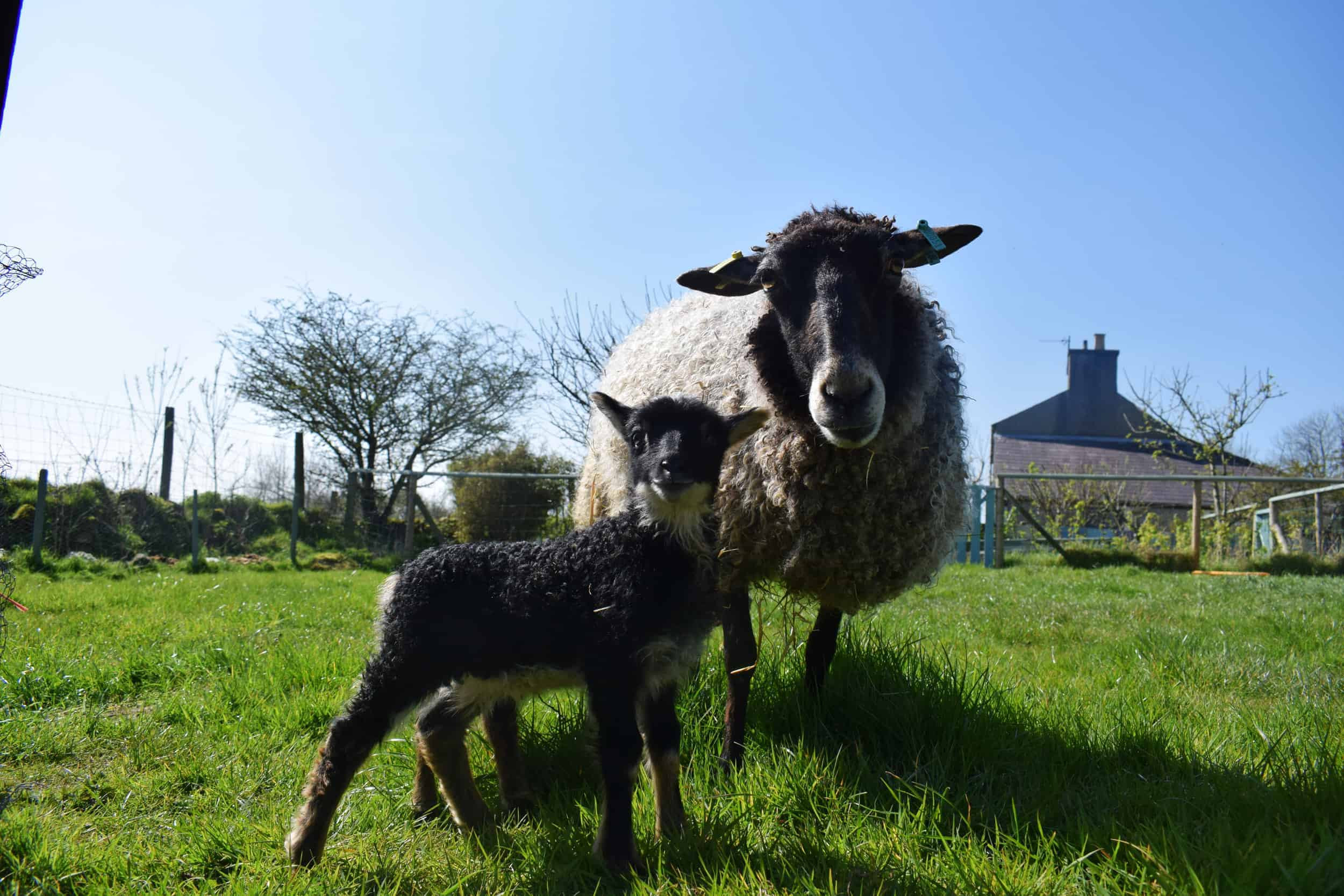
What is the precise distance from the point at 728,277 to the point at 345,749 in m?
2.84

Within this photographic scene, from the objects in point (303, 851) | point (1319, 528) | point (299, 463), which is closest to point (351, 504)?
point (299, 463)

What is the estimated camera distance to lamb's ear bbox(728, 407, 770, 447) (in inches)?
118

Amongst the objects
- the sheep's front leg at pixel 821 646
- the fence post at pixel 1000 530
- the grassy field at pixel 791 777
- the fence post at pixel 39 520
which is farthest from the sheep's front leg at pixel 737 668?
the fence post at pixel 1000 530

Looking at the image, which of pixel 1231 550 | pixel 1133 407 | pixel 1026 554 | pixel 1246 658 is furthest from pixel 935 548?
pixel 1133 407

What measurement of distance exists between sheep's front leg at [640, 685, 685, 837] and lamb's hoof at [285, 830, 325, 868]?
118cm

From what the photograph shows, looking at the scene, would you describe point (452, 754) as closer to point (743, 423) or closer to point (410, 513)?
point (743, 423)

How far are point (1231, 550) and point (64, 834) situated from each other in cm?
1810

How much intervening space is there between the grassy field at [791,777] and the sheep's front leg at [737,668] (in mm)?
111

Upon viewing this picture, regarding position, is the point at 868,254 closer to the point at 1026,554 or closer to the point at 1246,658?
the point at 1246,658

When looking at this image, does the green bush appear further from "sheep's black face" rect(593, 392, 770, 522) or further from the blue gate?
"sheep's black face" rect(593, 392, 770, 522)

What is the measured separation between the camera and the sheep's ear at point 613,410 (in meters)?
3.14

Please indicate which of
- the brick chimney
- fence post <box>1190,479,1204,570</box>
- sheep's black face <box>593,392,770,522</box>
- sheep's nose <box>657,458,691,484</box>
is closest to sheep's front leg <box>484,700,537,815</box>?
sheep's black face <box>593,392,770,522</box>

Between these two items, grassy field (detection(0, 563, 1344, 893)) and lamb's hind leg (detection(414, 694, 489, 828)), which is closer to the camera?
grassy field (detection(0, 563, 1344, 893))

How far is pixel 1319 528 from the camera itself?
44.2 ft
